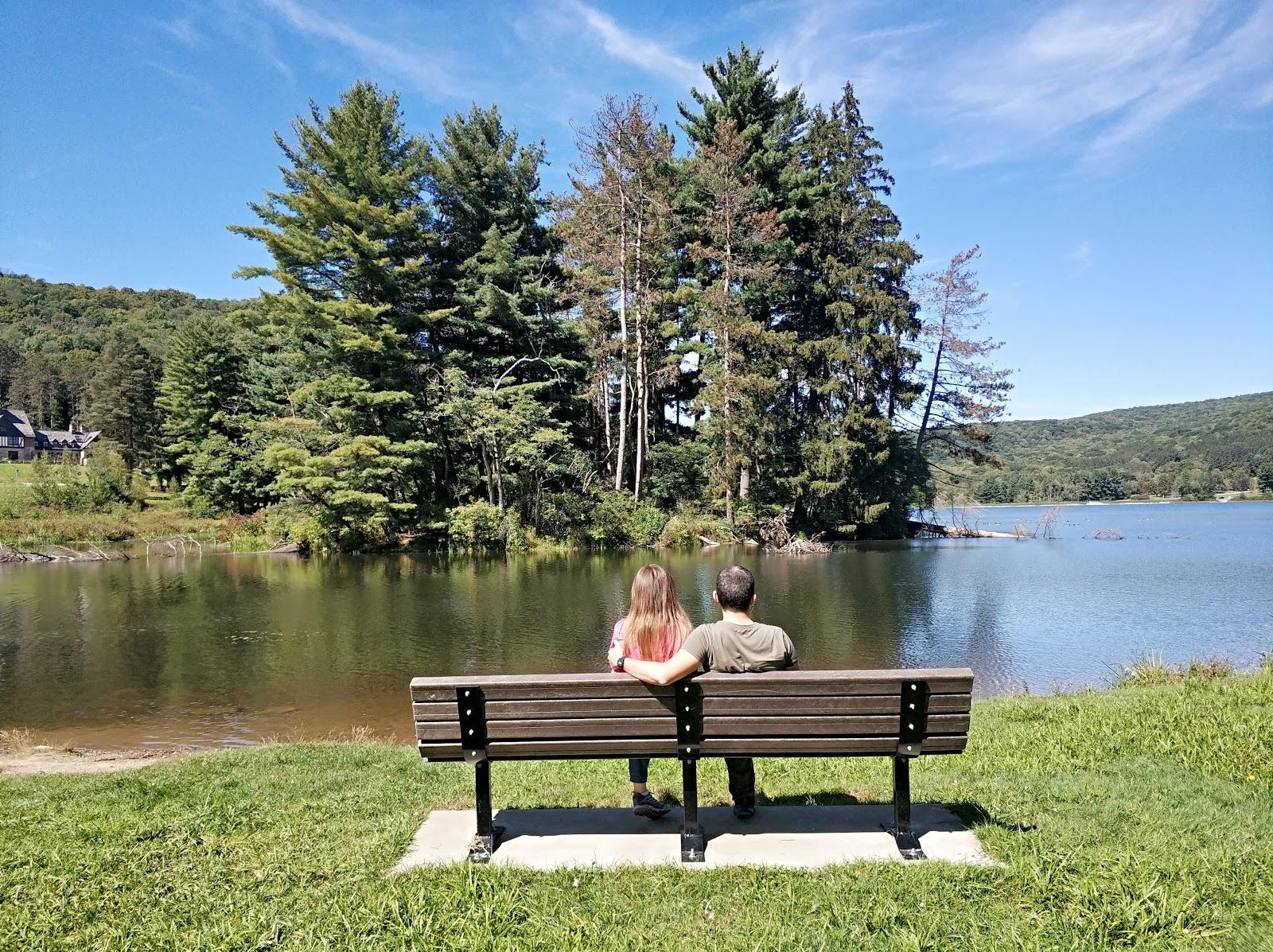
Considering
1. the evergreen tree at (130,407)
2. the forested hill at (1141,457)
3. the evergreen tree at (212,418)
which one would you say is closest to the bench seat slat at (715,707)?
the evergreen tree at (212,418)

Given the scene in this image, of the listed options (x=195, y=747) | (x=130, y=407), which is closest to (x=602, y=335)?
(x=195, y=747)

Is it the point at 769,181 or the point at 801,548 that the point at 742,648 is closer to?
the point at 801,548

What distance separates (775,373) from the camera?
111ft

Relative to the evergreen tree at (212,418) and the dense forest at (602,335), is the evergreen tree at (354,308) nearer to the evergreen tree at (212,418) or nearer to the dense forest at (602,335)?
the dense forest at (602,335)

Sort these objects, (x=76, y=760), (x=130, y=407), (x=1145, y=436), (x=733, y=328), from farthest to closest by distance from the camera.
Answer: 1. (x=1145, y=436)
2. (x=130, y=407)
3. (x=733, y=328)
4. (x=76, y=760)

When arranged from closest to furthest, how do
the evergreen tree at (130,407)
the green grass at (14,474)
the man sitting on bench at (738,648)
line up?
the man sitting on bench at (738,648), the green grass at (14,474), the evergreen tree at (130,407)

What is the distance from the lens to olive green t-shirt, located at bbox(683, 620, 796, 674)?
3697 millimetres

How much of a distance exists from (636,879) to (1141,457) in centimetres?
12520

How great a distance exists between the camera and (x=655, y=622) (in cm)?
376

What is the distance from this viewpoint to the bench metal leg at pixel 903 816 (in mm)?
3406

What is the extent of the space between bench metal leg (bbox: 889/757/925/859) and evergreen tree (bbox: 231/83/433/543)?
85.6ft

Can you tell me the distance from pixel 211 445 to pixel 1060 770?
1689 inches

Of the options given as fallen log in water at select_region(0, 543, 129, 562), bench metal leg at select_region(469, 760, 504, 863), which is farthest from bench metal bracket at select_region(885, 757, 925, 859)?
fallen log in water at select_region(0, 543, 129, 562)

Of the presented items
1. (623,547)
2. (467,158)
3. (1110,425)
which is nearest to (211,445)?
(467,158)
